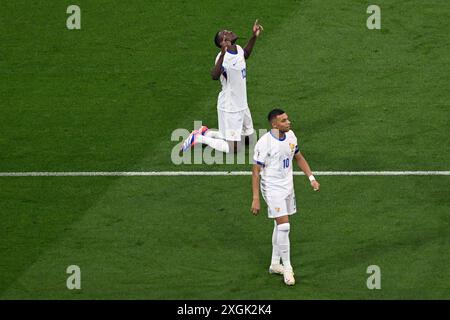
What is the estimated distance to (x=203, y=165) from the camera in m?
23.5

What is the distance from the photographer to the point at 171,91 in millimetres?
25734

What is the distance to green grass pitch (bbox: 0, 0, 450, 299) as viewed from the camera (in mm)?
20453

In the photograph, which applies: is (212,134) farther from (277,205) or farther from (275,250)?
(277,205)

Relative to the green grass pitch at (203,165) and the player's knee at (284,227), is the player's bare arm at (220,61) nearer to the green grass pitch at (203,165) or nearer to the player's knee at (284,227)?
the green grass pitch at (203,165)

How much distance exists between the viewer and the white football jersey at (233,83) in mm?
23266

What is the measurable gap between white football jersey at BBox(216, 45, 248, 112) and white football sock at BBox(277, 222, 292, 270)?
4107mm

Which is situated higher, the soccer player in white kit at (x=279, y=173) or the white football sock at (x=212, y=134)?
the white football sock at (x=212, y=134)

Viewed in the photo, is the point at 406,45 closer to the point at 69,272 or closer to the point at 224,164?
the point at 224,164

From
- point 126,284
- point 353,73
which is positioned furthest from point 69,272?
point 353,73

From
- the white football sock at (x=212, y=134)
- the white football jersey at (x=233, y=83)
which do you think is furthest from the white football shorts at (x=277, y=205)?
the white football sock at (x=212, y=134)

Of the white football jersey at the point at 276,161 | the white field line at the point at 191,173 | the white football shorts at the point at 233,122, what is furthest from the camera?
the white football shorts at the point at 233,122

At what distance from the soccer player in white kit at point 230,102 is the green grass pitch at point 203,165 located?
724mm

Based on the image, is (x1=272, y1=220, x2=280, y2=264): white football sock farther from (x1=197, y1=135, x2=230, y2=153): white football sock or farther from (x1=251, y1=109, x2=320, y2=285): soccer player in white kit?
(x1=197, y1=135, x2=230, y2=153): white football sock

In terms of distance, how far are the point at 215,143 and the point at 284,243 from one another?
162 inches
